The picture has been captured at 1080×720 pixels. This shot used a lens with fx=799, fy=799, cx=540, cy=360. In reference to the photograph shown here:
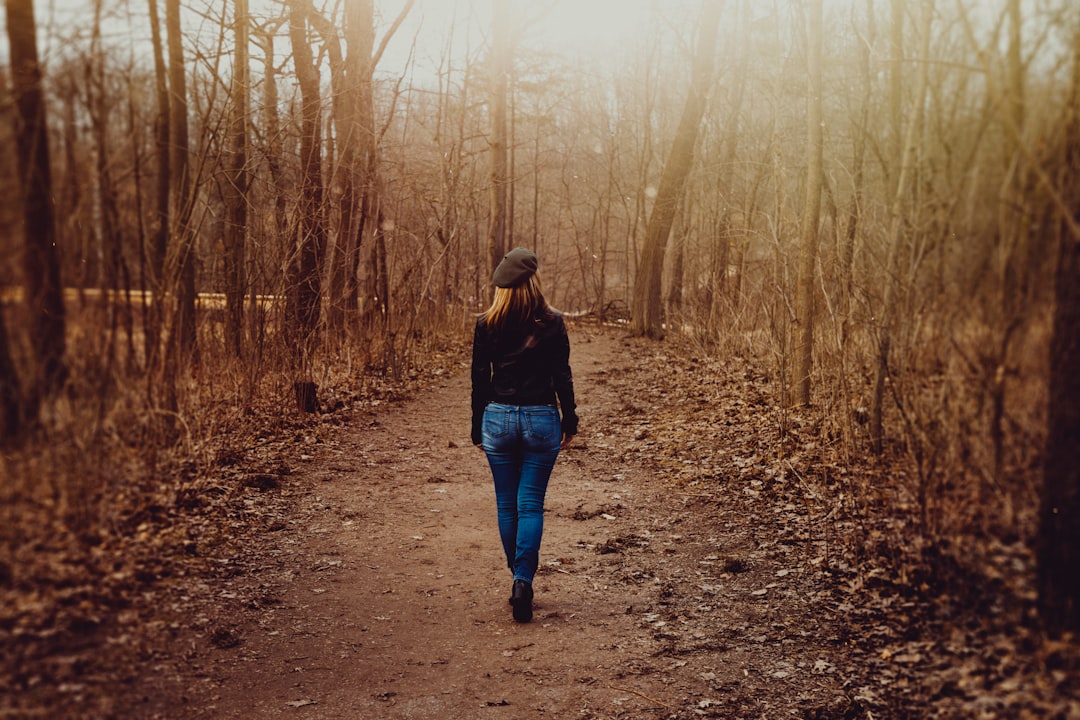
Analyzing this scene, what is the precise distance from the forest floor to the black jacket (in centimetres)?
146

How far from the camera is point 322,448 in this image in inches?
352

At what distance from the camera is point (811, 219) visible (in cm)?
877

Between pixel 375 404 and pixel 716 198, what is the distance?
10.6 metres

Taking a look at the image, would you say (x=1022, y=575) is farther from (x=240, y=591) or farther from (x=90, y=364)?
(x=240, y=591)

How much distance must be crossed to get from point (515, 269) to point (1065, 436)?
9.82 ft

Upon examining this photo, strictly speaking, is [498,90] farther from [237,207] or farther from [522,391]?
[522,391]

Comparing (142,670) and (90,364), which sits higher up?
(90,364)

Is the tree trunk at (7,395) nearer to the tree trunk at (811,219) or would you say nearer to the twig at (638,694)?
the twig at (638,694)

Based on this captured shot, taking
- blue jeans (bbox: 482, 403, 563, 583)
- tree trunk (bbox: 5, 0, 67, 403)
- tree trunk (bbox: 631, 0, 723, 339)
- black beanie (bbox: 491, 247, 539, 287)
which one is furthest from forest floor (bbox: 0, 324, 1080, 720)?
tree trunk (bbox: 631, 0, 723, 339)

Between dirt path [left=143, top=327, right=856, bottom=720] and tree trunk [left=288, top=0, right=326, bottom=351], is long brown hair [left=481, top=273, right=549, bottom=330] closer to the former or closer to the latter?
dirt path [left=143, top=327, right=856, bottom=720]

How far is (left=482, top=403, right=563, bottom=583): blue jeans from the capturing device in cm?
491

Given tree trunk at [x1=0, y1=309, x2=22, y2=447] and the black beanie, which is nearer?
tree trunk at [x1=0, y1=309, x2=22, y2=447]

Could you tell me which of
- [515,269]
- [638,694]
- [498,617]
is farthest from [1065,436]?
[498,617]

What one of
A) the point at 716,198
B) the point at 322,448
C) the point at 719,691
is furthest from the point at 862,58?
the point at 716,198
